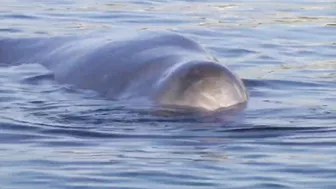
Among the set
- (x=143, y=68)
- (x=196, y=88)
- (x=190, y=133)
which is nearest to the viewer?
(x=190, y=133)

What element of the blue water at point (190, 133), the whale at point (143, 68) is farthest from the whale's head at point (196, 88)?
the blue water at point (190, 133)

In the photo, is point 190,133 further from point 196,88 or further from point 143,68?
point 143,68

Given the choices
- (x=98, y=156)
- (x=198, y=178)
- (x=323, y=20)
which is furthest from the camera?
(x=323, y=20)

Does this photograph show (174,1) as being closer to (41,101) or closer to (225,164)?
(41,101)

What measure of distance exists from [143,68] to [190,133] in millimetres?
1321

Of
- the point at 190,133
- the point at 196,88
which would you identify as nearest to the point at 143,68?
the point at 196,88

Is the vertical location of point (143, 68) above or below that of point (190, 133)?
above

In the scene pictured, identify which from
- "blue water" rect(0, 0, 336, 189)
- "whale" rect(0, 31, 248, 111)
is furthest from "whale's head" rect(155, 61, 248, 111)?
"blue water" rect(0, 0, 336, 189)

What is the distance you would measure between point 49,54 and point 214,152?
3764 millimetres

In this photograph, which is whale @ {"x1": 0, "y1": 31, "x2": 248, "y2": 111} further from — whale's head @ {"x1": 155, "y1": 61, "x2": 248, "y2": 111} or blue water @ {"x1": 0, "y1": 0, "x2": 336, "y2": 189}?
blue water @ {"x1": 0, "y1": 0, "x2": 336, "y2": 189}

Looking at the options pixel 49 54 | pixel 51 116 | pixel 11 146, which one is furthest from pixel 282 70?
pixel 11 146

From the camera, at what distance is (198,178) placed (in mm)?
7289

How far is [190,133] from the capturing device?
28.0 feet

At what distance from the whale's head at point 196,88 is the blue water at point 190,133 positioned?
0.72 ft
